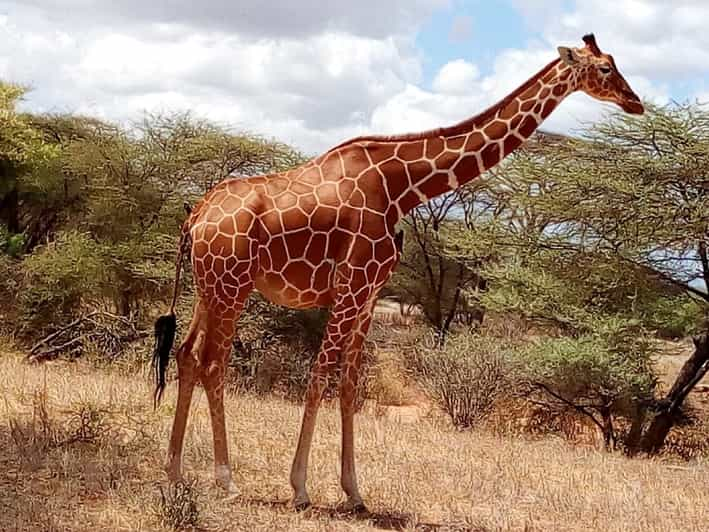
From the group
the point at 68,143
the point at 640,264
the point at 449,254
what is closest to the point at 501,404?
the point at 640,264

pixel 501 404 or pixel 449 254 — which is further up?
pixel 449 254

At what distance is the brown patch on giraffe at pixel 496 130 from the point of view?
583cm

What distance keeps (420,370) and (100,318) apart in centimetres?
500

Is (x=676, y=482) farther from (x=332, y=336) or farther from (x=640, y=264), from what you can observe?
(x=640, y=264)

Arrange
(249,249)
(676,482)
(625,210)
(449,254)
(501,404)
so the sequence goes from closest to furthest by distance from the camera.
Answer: (249,249)
(676,482)
(625,210)
(501,404)
(449,254)

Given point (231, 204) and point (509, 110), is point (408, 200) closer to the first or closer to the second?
point (509, 110)

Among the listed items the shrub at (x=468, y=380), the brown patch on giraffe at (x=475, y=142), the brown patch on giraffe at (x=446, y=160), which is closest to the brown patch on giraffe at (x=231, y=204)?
the brown patch on giraffe at (x=446, y=160)

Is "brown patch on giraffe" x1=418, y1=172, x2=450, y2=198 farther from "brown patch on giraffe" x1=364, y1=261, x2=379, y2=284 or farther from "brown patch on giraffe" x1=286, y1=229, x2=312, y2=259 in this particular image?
"brown patch on giraffe" x1=286, y1=229, x2=312, y2=259

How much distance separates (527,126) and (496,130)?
0.65 feet

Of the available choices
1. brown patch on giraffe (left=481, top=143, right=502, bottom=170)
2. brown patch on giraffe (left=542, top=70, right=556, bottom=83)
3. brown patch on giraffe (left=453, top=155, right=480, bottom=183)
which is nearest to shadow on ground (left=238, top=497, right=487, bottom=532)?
brown patch on giraffe (left=453, top=155, right=480, bottom=183)

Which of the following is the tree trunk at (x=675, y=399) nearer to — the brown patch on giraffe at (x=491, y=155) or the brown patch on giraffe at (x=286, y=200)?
the brown patch on giraffe at (x=491, y=155)

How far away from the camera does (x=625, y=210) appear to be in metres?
11.5

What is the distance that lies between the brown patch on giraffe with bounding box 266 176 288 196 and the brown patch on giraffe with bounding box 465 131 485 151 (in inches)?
46.3

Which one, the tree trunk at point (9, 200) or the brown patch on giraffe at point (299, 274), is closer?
the brown patch on giraffe at point (299, 274)
